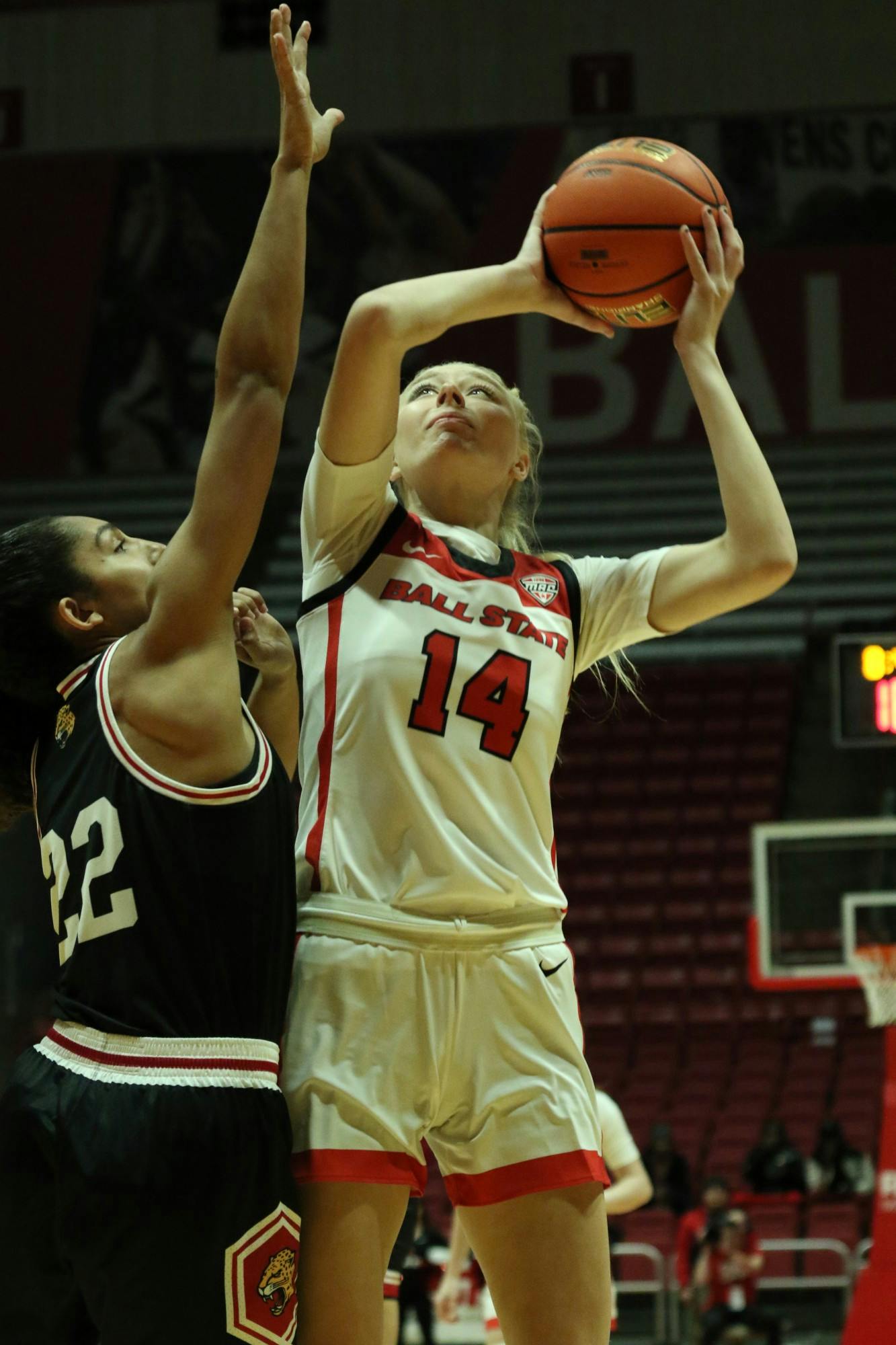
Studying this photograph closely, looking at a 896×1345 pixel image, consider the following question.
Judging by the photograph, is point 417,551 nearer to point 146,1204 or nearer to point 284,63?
point 284,63

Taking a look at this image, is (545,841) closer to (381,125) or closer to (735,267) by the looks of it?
(735,267)

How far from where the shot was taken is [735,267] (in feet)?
9.94

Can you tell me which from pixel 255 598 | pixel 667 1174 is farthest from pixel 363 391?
pixel 667 1174

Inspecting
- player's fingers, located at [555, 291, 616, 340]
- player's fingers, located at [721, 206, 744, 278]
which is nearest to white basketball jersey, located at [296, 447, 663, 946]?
player's fingers, located at [555, 291, 616, 340]

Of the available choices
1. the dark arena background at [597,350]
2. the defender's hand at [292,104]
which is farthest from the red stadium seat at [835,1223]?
the defender's hand at [292,104]

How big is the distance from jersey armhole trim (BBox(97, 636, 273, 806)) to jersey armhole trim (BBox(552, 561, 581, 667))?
71 cm

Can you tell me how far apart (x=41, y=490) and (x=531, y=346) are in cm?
549

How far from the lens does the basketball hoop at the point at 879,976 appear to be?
8359mm

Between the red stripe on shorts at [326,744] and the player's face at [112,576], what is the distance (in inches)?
12.5

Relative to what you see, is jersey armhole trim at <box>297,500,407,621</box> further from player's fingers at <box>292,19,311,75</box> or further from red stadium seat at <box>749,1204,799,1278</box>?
red stadium seat at <box>749,1204,799,1278</box>

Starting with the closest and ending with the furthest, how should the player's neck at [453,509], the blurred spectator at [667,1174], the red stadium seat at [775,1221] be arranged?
the player's neck at [453,509] → the red stadium seat at [775,1221] → the blurred spectator at [667,1174]

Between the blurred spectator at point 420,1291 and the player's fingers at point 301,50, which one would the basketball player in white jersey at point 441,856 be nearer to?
the player's fingers at point 301,50

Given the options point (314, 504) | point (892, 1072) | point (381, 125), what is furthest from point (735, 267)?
point (381, 125)

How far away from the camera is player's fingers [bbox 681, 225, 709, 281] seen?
2.94 metres
